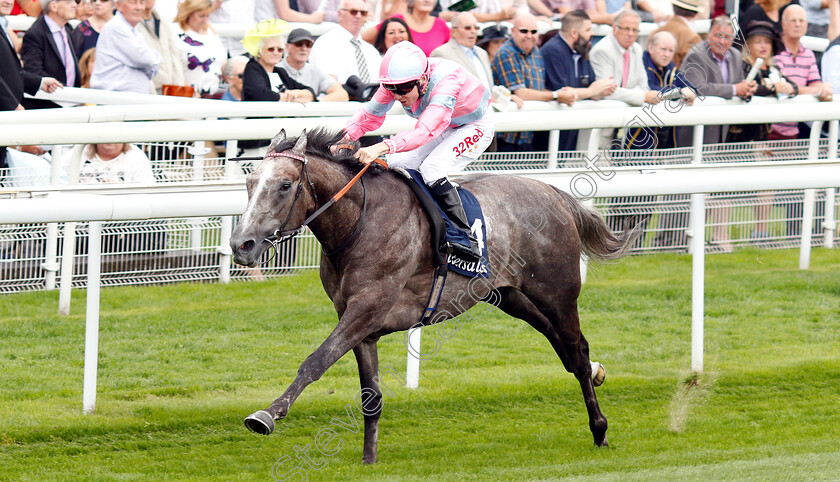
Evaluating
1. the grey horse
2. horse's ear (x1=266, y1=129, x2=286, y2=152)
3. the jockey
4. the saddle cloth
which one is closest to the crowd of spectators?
the grey horse

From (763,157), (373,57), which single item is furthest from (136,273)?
(763,157)

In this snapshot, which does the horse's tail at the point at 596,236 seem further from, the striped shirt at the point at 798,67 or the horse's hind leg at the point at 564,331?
the striped shirt at the point at 798,67

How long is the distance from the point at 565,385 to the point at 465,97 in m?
1.88

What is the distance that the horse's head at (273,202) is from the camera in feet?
12.8

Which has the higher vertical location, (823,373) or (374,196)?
(374,196)

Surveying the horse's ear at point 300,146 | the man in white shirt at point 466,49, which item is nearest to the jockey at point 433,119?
the horse's ear at point 300,146

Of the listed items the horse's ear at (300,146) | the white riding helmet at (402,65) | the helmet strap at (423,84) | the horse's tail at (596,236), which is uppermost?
the white riding helmet at (402,65)

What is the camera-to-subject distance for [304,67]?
8.01 meters

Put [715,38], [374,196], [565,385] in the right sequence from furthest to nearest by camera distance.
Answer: [715,38] → [565,385] → [374,196]

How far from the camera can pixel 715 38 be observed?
29.2 feet

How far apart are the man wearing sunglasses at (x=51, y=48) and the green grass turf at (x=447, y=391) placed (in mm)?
1620

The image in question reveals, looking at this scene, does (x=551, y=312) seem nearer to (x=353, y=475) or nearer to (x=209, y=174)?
(x=353, y=475)

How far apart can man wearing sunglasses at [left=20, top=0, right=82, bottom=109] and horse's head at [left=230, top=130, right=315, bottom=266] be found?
3.94 metres

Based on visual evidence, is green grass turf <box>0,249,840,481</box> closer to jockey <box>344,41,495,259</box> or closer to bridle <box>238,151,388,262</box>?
bridle <box>238,151,388,262</box>
